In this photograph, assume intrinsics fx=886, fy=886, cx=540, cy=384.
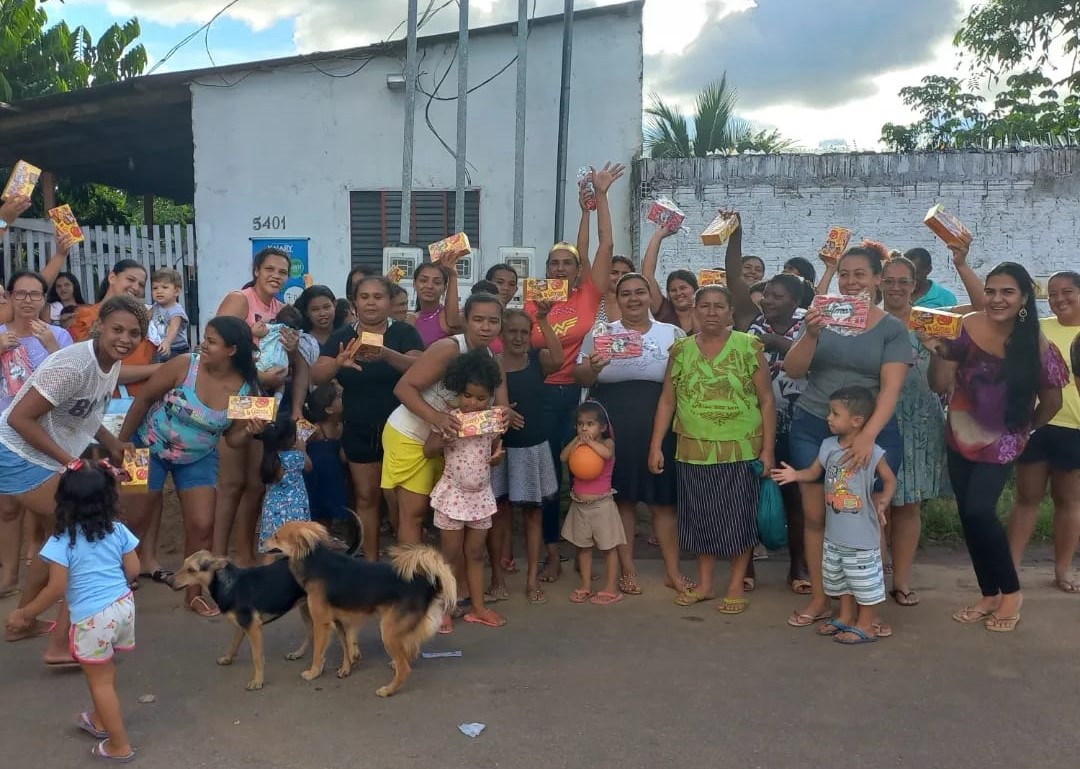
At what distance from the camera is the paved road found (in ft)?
11.4

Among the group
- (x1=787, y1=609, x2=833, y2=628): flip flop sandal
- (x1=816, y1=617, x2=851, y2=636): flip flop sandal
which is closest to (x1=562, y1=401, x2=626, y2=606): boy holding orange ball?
(x1=787, y1=609, x2=833, y2=628): flip flop sandal

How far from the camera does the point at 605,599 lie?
5234mm

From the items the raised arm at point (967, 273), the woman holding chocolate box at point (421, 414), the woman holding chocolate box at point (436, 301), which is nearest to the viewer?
the woman holding chocolate box at point (421, 414)

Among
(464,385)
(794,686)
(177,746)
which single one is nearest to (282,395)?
(464,385)

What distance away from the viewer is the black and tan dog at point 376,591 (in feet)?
13.3

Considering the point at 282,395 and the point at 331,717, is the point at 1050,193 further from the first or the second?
the point at 331,717

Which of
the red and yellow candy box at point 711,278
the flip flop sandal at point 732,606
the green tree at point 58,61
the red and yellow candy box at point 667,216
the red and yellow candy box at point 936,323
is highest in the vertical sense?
the green tree at point 58,61

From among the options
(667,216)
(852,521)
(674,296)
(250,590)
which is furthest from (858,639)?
(250,590)

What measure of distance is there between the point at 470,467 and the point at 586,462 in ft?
2.39

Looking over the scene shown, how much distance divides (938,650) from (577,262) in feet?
10.6

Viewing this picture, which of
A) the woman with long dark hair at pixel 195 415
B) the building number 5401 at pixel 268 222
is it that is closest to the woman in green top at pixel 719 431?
the woman with long dark hair at pixel 195 415

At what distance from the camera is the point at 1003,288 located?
4.64m

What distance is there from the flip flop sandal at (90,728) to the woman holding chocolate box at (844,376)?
3390 mm

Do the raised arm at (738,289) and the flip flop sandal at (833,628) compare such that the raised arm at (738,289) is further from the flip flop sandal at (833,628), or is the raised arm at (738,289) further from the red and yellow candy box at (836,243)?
the flip flop sandal at (833,628)
